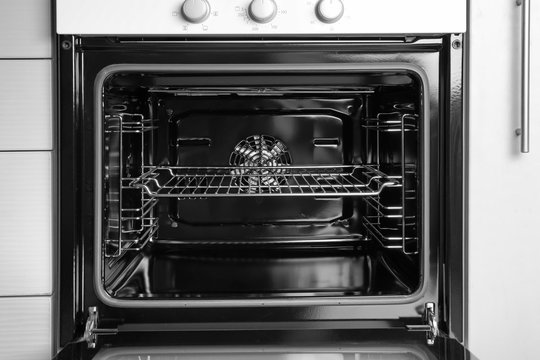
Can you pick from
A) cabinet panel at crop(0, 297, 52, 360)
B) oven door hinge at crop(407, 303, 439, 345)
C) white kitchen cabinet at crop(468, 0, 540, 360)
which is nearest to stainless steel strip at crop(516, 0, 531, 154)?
white kitchen cabinet at crop(468, 0, 540, 360)

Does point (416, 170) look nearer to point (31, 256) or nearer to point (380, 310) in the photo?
point (380, 310)

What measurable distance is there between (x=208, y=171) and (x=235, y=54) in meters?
0.48

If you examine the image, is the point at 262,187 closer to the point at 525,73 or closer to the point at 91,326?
the point at 91,326

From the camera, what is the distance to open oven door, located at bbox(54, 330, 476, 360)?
3.90ft

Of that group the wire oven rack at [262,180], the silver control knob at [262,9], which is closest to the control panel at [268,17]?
the silver control knob at [262,9]

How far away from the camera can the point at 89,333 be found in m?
1.28

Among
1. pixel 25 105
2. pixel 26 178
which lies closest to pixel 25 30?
pixel 25 105

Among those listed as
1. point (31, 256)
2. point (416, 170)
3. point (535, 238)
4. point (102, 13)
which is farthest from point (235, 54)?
point (535, 238)

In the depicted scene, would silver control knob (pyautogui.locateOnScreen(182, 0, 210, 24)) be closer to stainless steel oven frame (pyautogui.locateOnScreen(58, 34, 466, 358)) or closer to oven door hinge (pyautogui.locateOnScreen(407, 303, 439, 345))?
stainless steel oven frame (pyautogui.locateOnScreen(58, 34, 466, 358))

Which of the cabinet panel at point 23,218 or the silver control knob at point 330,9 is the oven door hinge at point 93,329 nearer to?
the cabinet panel at point 23,218

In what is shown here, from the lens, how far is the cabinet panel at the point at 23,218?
4.24 ft

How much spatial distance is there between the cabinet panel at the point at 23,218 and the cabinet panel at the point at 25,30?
0.67 ft

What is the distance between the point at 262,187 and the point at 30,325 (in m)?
0.67

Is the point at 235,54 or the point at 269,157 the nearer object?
the point at 235,54
